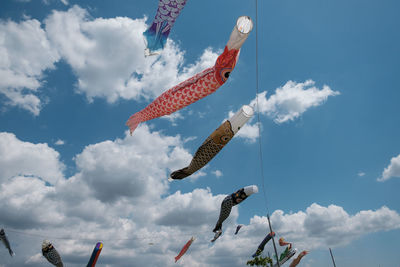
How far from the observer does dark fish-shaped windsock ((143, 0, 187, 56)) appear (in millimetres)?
7595

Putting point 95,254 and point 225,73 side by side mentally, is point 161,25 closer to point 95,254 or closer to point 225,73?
point 225,73

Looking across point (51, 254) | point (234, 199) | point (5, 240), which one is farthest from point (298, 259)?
point (5, 240)

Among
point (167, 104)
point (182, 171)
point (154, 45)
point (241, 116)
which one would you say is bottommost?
point (182, 171)

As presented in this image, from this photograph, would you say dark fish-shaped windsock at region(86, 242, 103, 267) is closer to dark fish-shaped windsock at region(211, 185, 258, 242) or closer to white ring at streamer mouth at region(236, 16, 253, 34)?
dark fish-shaped windsock at region(211, 185, 258, 242)

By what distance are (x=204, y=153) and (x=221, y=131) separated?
0.85 meters

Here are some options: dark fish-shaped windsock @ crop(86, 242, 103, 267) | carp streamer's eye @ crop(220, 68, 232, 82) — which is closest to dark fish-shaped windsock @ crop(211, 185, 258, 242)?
carp streamer's eye @ crop(220, 68, 232, 82)

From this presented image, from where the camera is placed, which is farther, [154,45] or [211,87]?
[154,45]

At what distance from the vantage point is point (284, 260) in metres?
32.8

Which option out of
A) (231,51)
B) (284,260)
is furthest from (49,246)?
(284,260)

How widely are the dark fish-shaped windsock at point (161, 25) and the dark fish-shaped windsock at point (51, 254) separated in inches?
724

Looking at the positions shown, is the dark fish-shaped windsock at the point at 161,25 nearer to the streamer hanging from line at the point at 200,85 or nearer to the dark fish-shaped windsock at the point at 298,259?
→ the streamer hanging from line at the point at 200,85

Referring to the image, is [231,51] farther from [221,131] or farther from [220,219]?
[220,219]

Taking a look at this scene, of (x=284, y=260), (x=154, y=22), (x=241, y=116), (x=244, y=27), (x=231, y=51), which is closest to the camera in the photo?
(x=244, y=27)

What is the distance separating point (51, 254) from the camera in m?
19.6
